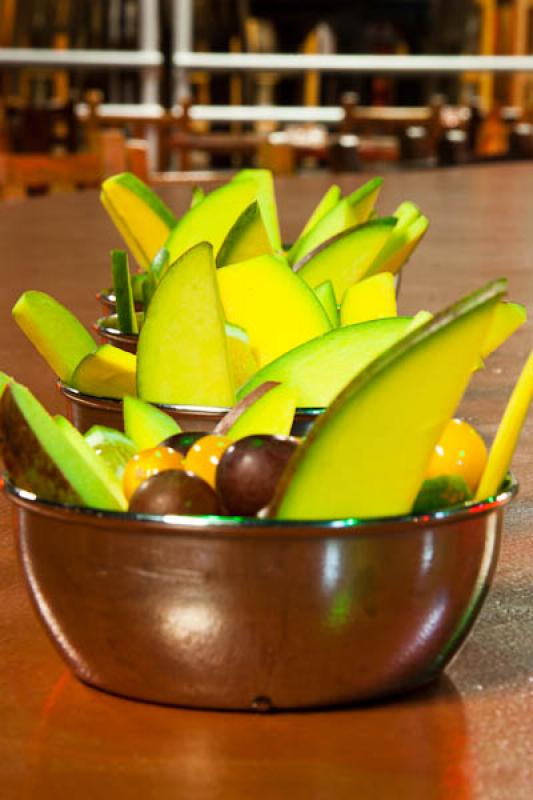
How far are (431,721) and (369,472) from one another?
2.6 inches

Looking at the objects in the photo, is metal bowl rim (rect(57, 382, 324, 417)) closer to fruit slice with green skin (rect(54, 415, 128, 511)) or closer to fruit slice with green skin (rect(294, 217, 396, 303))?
fruit slice with green skin (rect(54, 415, 128, 511))

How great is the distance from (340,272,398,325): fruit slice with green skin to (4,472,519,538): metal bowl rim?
0.88 ft

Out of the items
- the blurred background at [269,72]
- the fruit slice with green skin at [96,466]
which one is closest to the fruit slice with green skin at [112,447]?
the fruit slice with green skin at [96,466]

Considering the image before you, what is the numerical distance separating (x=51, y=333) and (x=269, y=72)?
6.82 m

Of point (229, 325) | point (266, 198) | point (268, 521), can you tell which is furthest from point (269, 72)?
point (268, 521)

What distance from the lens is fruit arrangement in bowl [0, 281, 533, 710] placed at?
1.15 feet

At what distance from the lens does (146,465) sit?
0.38 m

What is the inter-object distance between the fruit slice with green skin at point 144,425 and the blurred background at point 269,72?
562 centimetres

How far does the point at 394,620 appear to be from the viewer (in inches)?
14.7

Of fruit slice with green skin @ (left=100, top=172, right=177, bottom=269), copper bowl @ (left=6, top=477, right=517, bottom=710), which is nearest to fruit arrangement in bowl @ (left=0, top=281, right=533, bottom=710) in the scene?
copper bowl @ (left=6, top=477, right=517, bottom=710)

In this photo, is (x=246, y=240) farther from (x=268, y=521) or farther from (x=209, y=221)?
(x=268, y=521)

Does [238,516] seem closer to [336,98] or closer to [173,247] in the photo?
[173,247]

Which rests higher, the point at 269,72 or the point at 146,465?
the point at 146,465

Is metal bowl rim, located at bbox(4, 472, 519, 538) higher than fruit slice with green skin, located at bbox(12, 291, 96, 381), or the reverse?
metal bowl rim, located at bbox(4, 472, 519, 538)
